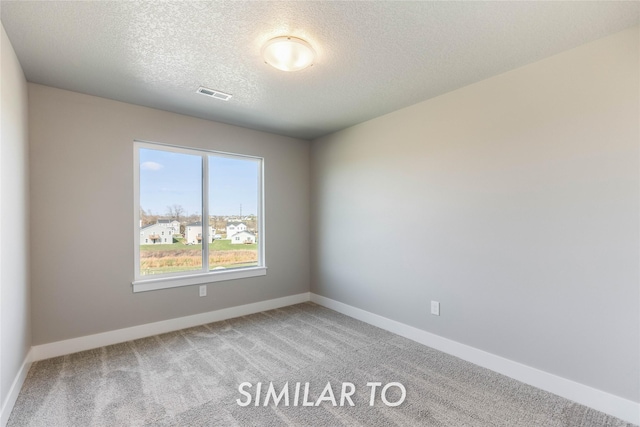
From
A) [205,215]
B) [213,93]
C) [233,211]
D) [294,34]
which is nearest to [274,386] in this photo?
[205,215]

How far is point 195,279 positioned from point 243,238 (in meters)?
0.80

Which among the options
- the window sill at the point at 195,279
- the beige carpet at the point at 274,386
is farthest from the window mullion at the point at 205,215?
the beige carpet at the point at 274,386

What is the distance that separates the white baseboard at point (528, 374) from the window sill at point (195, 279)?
1.66 metres

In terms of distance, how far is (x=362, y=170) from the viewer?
3.65 meters

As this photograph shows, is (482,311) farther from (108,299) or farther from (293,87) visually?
(108,299)

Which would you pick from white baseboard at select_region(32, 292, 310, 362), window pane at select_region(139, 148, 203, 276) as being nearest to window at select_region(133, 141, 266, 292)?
window pane at select_region(139, 148, 203, 276)

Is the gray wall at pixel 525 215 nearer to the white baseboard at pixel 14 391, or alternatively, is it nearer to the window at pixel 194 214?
the window at pixel 194 214

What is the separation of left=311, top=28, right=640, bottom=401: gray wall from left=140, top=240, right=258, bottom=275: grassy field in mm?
1685

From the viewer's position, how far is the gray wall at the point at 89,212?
8.64ft

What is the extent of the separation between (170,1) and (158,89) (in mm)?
1286

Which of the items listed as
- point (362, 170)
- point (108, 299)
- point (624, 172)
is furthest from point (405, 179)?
point (108, 299)

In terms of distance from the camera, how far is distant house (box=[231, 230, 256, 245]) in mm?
3914

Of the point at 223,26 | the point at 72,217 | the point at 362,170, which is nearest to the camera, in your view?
the point at 223,26

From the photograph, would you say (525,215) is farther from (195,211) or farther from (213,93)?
(195,211)
